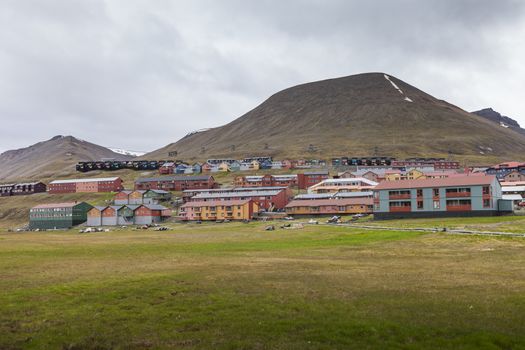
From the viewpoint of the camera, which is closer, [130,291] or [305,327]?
[305,327]

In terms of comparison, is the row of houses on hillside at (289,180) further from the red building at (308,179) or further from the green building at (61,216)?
the green building at (61,216)

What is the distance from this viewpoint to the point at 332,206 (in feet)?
412

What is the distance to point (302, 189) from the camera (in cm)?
19188

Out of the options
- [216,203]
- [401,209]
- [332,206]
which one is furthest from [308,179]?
A: [401,209]

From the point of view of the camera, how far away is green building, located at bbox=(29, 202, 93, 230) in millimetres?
146125

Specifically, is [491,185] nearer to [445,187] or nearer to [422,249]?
[445,187]

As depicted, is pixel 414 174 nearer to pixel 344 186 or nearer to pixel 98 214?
pixel 344 186

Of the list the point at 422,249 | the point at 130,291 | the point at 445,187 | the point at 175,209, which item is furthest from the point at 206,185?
the point at 130,291

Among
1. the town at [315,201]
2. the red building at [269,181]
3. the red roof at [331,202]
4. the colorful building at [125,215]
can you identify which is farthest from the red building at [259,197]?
the red building at [269,181]

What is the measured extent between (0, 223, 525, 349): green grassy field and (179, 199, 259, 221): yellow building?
91.5 metres

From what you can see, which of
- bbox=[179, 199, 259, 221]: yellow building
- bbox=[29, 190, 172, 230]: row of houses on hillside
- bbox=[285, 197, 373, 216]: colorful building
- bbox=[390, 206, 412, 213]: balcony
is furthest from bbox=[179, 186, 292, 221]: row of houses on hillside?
bbox=[390, 206, 412, 213]: balcony

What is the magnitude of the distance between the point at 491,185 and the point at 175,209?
4112 inches

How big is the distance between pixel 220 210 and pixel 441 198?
6317cm

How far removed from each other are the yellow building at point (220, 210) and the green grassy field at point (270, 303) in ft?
300
